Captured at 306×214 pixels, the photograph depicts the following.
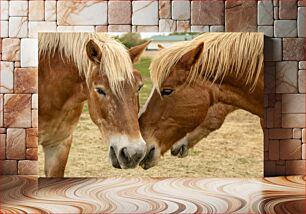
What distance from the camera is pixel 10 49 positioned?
12.1ft

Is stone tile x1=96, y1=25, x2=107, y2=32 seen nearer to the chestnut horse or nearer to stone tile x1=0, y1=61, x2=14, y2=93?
stone tile x1=0, y1=61, x2=14, y2=93

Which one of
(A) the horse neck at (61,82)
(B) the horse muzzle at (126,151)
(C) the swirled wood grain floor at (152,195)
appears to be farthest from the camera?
(A) the horse neck at (61,82)

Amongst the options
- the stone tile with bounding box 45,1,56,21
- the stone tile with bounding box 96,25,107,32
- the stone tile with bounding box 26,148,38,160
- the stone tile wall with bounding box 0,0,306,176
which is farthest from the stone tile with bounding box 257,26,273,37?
the stone tile with bounding box 26,148,38,160

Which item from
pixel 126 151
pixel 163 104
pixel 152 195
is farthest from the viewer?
pixel 163 104

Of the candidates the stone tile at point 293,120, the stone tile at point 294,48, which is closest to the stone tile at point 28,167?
the stone tile at point 293,120

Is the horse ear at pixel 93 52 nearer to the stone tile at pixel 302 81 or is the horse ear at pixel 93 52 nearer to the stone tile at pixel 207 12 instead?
→ the stone tile at pixel 207 12

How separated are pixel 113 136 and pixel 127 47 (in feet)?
2.06

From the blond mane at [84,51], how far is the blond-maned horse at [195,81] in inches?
8.5

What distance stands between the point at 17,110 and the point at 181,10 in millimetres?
1353

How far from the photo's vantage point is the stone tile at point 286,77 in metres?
3.72

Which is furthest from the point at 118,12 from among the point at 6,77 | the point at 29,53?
the point at 6,77

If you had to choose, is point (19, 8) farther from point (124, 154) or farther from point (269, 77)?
point (269, 77)

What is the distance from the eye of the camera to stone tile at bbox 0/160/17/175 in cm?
373

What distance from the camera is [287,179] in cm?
366
